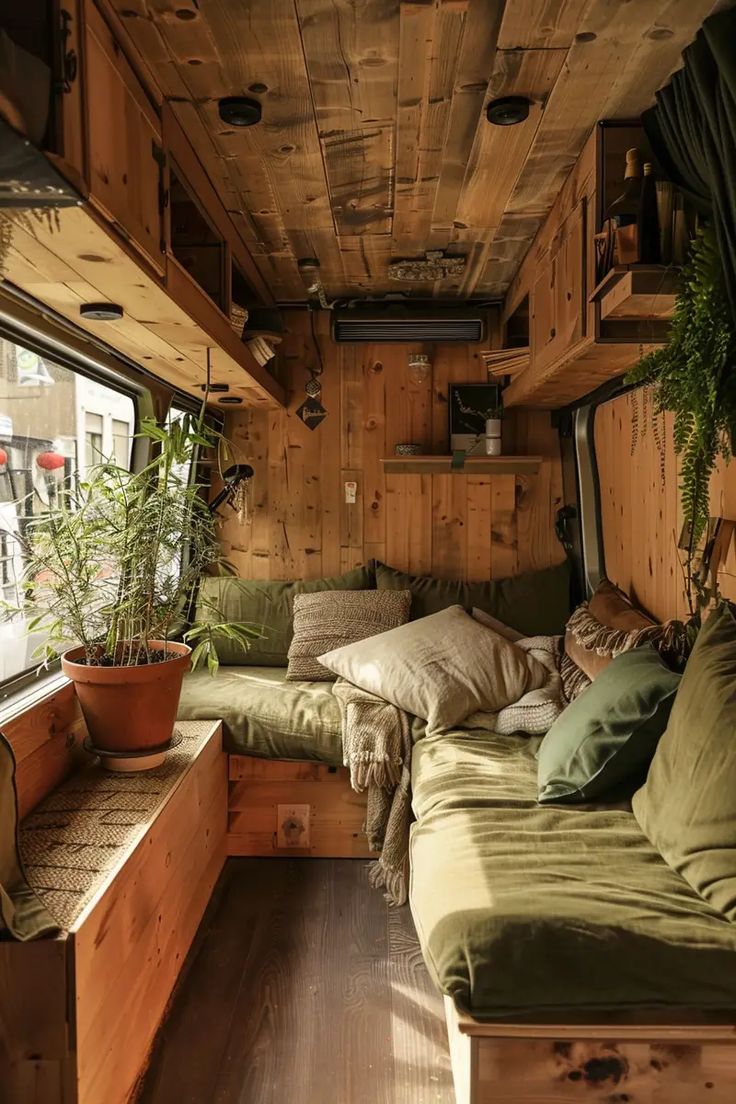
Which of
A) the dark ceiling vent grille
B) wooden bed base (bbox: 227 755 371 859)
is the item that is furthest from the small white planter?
wooden bed base (bbox: 227 755 371 859)

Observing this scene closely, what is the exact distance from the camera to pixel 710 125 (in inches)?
62.6

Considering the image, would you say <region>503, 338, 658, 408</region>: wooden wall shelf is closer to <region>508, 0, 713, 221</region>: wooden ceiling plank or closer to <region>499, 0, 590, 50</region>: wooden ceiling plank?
<region>508, 0, 713, 221</region>: wooden ceiling plank

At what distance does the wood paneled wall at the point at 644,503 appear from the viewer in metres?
2.31

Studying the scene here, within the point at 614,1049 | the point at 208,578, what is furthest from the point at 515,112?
the point at 208,578

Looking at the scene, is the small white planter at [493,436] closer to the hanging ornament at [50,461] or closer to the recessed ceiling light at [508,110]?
the recessed ceiling light at [508,110]

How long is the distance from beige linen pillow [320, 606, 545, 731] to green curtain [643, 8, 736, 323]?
1.68m

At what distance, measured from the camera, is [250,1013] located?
214cm

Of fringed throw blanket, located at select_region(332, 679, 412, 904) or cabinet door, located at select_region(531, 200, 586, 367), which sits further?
fringed throw blanket, located at select_region(332, 679, 412, 904)

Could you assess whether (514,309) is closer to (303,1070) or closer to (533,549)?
(533,549)

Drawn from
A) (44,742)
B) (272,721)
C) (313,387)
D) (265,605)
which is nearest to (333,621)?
(265,605)

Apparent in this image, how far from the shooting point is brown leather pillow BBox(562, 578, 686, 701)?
2.39 m

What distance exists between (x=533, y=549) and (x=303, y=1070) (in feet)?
8.57

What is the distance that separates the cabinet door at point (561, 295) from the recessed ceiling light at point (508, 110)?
0.33 metres

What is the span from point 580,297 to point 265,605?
213cm
